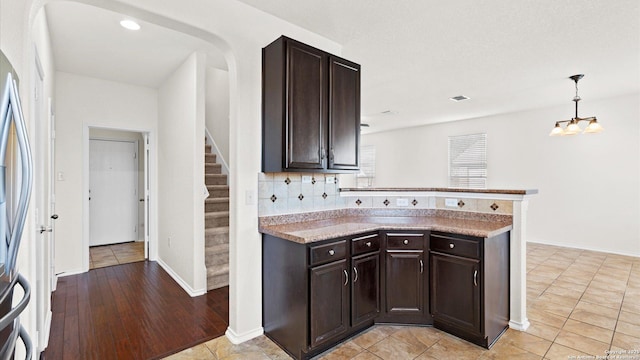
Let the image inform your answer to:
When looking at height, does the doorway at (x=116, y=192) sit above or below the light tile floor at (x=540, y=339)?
above

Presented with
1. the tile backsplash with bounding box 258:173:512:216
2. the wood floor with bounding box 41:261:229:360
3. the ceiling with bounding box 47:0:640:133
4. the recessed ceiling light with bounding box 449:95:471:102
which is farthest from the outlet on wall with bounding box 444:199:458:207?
the recessed ceiling light with bounding box 449:95:471:102

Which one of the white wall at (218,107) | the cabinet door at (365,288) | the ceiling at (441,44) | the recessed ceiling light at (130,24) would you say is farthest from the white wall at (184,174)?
the cabinet door at (365,288)

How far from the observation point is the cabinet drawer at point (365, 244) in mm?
2412

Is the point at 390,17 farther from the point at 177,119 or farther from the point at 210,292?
the point at 210,292

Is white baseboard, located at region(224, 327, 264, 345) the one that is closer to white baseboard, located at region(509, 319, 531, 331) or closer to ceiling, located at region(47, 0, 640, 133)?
white baseboard, located at region(509, 319, 531, 331)

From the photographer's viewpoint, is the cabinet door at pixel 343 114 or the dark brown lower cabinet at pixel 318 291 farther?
the cabinet door at pixel 343 114

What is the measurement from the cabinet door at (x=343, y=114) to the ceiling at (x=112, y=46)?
60.7 inches

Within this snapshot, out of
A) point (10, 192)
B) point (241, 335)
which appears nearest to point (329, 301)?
point (241, 335)

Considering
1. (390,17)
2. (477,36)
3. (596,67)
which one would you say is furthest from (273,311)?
(596,67)

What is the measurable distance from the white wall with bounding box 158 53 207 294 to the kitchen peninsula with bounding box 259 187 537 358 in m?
1.20

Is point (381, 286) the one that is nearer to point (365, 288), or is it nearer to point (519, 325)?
point (365, 288)

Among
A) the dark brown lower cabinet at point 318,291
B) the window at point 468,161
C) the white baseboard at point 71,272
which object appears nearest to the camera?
the dark brown lower cabinet at point 318,291

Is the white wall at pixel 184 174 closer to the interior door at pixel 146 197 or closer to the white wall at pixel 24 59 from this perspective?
the interior door at pixel 146 197

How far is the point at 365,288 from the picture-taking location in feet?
8.20
